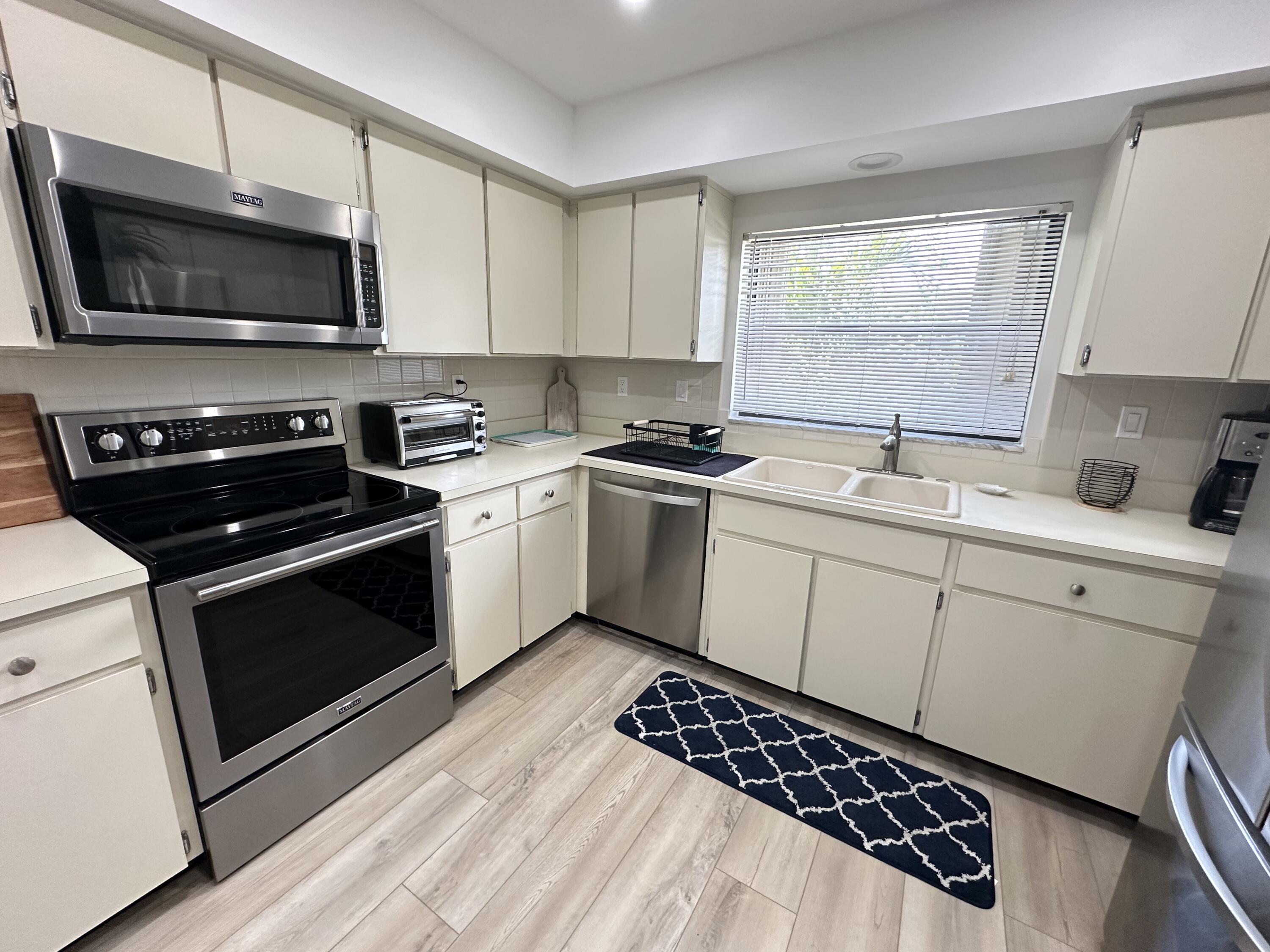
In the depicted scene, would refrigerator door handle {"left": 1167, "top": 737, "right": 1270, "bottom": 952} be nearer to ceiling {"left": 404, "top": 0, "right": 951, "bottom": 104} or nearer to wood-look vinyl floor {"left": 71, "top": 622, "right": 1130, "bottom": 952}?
wood-look vinyl floor {"left": 71, "top": 622, "right": 1130, "bottom": 952}

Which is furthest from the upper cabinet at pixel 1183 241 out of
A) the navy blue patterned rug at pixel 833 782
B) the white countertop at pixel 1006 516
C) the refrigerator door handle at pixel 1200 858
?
the navy blue patterned rug at pixel 833 782

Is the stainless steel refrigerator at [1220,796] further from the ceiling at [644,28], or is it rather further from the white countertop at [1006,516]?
the ceiling at [644,28]

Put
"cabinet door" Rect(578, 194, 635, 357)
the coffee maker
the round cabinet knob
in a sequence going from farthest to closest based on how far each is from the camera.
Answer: "cabinet door" Rect(578, 194, 635, 357) → the coffee maker → the round cabinet knob

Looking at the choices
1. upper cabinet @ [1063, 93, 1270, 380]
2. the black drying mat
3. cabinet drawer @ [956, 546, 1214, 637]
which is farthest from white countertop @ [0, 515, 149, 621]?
upper cabinet @ [1063, 93, 1270, 380]

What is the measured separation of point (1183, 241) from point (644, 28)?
1818 millimetres

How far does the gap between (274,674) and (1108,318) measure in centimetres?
269

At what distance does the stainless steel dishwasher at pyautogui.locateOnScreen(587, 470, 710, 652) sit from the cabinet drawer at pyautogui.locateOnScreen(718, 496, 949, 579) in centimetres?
17

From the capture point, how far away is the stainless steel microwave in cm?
114

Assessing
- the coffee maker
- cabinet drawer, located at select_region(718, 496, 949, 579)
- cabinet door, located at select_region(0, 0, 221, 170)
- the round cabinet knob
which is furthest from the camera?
cabinet drawer, located at select_region(718, 496, 949, 579)

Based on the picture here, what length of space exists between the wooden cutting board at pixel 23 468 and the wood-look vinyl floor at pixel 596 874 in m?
1.04

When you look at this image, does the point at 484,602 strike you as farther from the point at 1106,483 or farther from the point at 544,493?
the point at 1106,483

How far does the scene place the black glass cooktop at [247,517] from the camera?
3.92 ft

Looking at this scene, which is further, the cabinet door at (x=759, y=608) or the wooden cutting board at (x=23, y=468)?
the cabinet door at (x=759, y=608)

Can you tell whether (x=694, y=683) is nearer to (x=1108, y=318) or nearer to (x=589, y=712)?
(x=589, y=712)
